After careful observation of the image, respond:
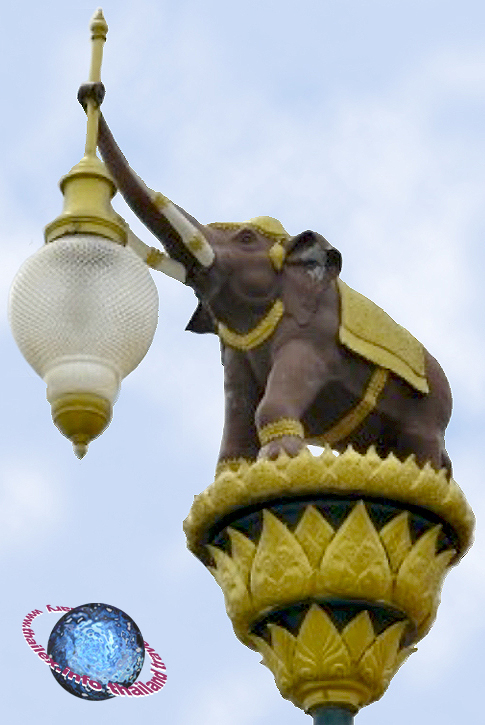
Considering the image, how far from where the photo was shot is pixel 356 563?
18.9ft

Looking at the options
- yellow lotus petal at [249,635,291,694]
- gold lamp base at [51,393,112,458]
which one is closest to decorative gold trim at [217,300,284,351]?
yellow lotus petal at [249,635,291,694]

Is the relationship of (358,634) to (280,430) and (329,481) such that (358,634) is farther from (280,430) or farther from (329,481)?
(280,430)

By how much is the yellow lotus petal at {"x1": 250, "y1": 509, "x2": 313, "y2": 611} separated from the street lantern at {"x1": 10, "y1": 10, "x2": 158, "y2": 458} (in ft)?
3.06

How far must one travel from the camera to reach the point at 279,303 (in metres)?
6.59

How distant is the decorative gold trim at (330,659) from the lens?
5.82 metres

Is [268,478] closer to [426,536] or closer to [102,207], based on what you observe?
[426,536]

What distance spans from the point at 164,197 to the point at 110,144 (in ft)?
1.04

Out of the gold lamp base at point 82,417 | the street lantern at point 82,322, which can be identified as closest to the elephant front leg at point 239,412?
the street lantern at point 82,322

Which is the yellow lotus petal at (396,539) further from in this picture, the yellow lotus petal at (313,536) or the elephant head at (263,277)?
the elephant head at (263,277)

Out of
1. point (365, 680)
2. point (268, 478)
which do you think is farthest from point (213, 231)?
point (365, 680)

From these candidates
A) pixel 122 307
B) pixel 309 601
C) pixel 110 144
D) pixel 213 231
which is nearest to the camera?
pixel 122 307

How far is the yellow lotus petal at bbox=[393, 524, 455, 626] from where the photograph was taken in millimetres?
5848

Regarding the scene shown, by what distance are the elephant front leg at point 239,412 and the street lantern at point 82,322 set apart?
1.48 metres

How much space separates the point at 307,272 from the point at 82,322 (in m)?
1.72
